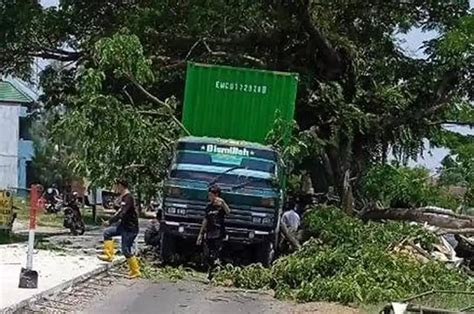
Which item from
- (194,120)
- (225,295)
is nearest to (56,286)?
(225,295)

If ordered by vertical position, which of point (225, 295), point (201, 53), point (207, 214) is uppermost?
point (201, 53)

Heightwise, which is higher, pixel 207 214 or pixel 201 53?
pixel 201 53

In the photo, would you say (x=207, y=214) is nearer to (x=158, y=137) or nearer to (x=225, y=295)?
(x=225, y=295)

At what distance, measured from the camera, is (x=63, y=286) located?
1395cm

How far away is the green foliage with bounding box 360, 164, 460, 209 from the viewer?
23219 mm

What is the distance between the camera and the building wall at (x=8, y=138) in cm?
5419

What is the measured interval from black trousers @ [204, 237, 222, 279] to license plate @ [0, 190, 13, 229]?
846 centimetres

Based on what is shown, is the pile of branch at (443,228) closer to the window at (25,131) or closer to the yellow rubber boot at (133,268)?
the yellow rubber boot at (133,268)

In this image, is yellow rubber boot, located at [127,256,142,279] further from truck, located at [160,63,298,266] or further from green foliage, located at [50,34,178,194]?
green foliage, located at [50,34,178,194]

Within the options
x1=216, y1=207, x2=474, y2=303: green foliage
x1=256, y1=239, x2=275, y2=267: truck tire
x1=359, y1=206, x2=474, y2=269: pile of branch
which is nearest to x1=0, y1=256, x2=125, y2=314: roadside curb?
x1=216, y1=207, x2=474, y2=303: green foliage

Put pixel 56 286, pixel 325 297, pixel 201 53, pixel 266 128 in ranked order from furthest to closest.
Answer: pixel 201 53 < pixel 266 128 < pixel 325 297 < pixel 56 286

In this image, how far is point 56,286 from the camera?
1368 centimetres

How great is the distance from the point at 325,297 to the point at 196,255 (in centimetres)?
497

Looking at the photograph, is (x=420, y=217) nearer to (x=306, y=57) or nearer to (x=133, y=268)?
(x=306, y=57)
